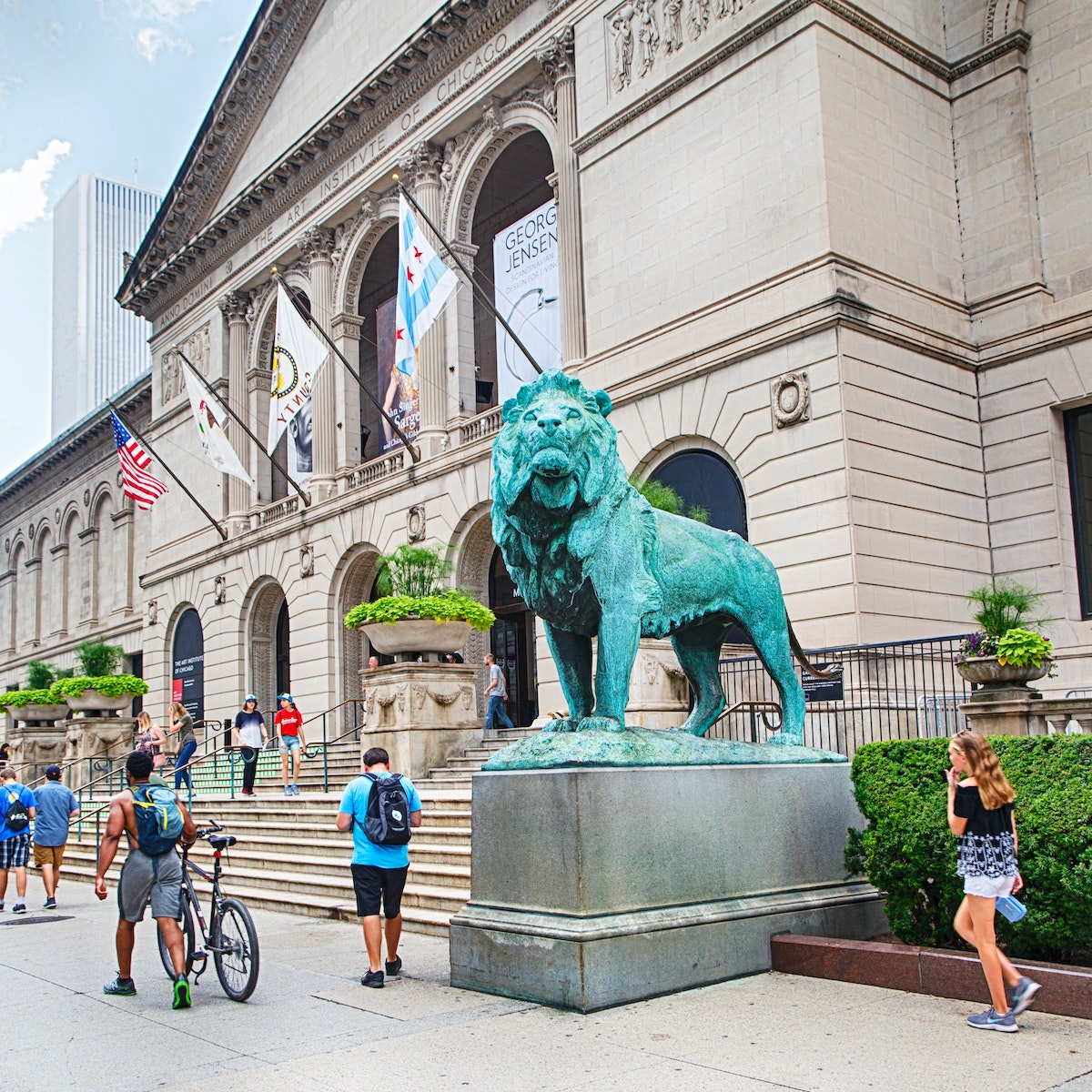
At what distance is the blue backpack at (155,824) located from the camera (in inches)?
338

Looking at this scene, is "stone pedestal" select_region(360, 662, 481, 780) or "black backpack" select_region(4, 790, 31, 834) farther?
"stone pedestal" select_region(360, 662, 481, 780)

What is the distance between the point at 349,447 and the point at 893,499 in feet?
60.5

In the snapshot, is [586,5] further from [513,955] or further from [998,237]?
[513,955]

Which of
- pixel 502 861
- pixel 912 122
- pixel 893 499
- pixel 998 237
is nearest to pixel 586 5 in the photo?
pixel 912 122

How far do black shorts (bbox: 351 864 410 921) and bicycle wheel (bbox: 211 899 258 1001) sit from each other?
79 centimetres

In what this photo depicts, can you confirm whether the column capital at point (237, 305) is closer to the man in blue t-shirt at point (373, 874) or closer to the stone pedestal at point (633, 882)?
the man in blue t-shirt at point (373, 874)

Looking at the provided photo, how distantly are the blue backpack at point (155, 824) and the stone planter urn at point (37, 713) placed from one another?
26.6 m

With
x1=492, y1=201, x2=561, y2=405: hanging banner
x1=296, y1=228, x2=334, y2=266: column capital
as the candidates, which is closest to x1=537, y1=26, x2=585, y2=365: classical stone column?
x1=492, y1=201, x2=561, y2=405: hanging banner

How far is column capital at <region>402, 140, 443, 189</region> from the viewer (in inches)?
1190

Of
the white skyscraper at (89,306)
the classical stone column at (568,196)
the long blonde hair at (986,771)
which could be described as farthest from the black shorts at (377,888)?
the white skyscraper at (89,306)

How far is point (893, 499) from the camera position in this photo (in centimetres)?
1908

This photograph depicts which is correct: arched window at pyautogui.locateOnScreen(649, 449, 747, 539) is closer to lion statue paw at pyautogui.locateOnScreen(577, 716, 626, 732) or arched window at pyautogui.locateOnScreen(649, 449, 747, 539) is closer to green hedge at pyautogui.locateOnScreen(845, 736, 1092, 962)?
green hedge at pyautogui.locateOnScreen(845, 736, 1092, 962)

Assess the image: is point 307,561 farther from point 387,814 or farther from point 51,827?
point 387,814

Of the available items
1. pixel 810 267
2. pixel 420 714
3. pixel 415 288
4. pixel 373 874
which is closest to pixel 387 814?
pixel 373 874
